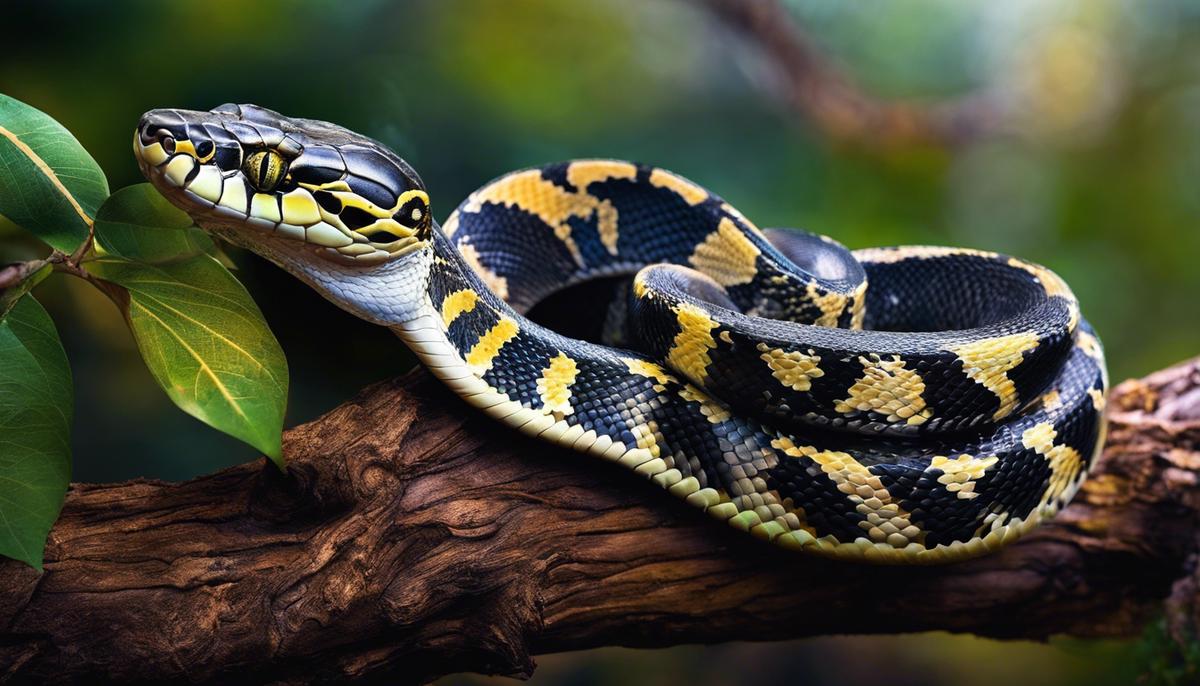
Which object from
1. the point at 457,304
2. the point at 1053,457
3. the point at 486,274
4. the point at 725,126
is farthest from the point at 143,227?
the point at 725,126

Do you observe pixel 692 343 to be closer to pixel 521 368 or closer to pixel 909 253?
pixel 521 368

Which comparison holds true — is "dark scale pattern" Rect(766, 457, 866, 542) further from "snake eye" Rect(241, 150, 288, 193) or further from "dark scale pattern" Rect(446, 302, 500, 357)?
"snake eye" Rect(241, 150, 288, 193)

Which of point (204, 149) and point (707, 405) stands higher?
point (204, 149)

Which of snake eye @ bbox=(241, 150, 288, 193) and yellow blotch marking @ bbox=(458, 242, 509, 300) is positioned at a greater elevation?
snake eye @ bbox=(241, 150, 288, 193)

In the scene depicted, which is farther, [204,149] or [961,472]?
[961,472]

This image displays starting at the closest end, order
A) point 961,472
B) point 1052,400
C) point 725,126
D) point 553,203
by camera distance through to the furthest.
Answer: point 961,472, point 1052,400, point 553,203, point 725,126

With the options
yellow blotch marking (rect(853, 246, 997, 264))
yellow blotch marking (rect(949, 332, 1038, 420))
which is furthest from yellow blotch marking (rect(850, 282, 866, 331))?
yellow blotch marking (rect(949, 332, 1038, 420))
